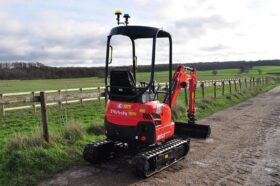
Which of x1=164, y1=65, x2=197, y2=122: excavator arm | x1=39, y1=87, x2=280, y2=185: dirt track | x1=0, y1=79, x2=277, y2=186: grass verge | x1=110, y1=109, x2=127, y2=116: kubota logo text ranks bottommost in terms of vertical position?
x1=39, y1=87, x2=280, y2=185: dirt track

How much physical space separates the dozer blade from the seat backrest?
353 cm

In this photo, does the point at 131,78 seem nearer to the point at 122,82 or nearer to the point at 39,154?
the point at 122,82

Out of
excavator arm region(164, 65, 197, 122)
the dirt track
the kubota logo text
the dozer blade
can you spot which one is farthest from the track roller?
the dozer blade

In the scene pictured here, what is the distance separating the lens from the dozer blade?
9.45 m

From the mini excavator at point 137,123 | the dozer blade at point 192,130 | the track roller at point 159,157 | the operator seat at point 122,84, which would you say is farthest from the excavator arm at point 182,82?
the operator seat at point 122,84

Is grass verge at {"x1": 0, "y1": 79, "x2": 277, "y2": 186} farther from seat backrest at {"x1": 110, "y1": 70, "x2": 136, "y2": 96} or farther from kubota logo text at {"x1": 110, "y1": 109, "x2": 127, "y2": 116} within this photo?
seat backrest at {"x1": 110, "y1": 70, "x2": 136, "y2": 96}

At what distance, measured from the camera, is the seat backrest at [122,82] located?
21.1 feet

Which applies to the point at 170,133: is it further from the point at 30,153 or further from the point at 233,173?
the point at 30,153

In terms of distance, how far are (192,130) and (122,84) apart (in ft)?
12.6

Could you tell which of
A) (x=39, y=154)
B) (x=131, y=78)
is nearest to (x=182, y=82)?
(x=131, y=78)

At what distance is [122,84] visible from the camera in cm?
655

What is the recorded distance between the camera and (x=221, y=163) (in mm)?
7090

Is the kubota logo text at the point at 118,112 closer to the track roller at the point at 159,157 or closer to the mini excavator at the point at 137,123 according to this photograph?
the mini excavator at the point at 137,123

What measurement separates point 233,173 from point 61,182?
3.34 meters
